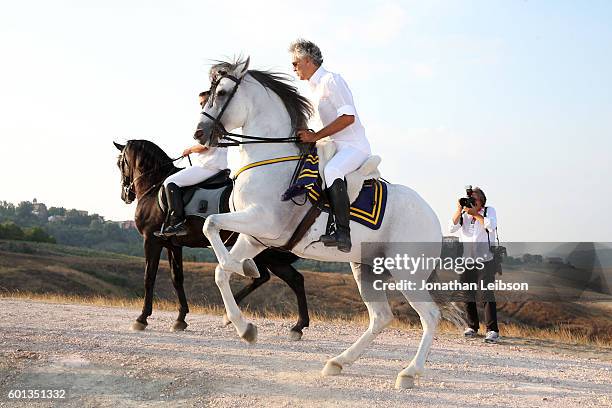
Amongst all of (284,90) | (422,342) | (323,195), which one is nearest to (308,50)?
(284,90)

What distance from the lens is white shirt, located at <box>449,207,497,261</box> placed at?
1167cm

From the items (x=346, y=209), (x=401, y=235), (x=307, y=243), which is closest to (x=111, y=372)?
(x=307, y=243)

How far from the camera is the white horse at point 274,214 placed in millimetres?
6824

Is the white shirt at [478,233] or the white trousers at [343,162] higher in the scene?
the white trousers at [343,162]

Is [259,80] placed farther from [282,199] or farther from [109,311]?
[109,311]

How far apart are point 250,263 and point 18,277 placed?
25.3 metres

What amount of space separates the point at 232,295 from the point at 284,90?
2364 millimetres

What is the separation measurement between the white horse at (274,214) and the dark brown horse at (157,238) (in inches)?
122

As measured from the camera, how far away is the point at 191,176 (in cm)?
1051

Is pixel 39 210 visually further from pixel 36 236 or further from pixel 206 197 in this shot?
pixel 206 197

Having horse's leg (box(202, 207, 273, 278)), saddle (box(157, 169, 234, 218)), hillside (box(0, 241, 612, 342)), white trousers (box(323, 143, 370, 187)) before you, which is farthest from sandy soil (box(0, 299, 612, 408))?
hillside (box(0, 241, 612, 342))

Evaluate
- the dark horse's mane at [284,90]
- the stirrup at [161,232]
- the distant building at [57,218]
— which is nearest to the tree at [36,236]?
the distant building at [57,218]

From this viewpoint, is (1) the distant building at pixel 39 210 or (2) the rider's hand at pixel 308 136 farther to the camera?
(1) the distant building at pixel 39 210

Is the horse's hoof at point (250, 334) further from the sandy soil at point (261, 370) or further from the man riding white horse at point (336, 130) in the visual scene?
the man riding white horse at point (336, 130)
